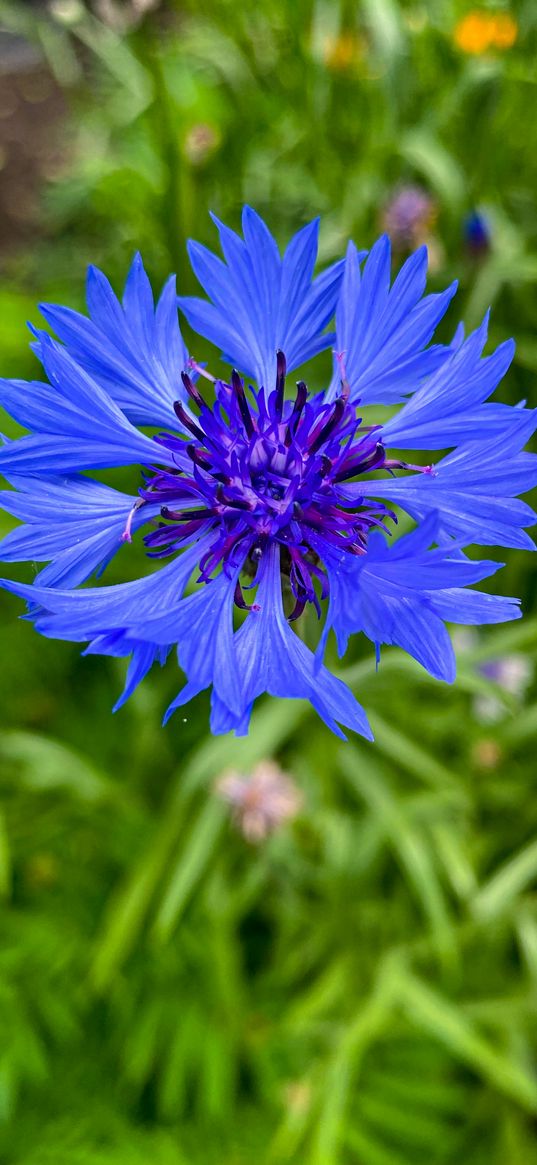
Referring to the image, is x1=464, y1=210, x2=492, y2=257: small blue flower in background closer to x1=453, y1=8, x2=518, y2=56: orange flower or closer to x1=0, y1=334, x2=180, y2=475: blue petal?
x1=453, y1=8, x2=518, y2=56: orange flower

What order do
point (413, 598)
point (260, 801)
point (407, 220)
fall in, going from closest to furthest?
point (413, 598) < point (260, 801) < point (407, 220)

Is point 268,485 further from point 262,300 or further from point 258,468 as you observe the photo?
point 262,300

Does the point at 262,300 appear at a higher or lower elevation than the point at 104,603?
higher

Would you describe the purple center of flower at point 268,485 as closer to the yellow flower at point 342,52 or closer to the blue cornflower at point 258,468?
the blue cornflower at point 258,468

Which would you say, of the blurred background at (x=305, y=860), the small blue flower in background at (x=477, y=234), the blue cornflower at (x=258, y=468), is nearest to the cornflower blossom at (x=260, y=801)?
the blurred background at (x=305, y=860)

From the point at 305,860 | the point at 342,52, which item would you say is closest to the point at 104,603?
the point at 305,860

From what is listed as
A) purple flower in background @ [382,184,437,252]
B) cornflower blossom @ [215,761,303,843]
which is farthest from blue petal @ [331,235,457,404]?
purple flower in background @ [382,184,437,252]

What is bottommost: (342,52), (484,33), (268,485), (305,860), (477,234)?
(305,860)

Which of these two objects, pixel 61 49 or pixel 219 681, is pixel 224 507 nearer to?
pixel 219 681

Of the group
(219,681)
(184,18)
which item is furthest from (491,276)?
(184,18)

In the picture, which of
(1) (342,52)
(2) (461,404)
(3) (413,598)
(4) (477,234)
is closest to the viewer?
(3) (413,598)

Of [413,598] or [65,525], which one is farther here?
[65,525]
